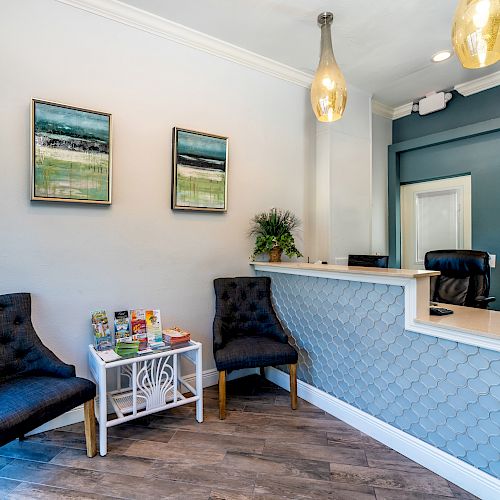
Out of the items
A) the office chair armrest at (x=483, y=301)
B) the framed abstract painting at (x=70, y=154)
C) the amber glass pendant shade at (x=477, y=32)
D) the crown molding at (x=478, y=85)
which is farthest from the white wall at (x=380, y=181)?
the framed abstract painting at (x=70, y=154)

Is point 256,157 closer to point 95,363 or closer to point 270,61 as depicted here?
point 270,61

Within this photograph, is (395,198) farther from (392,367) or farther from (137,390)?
(137,390)

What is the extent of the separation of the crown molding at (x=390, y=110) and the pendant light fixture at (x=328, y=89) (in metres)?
2.19

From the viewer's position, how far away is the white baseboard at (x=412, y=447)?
1.62m

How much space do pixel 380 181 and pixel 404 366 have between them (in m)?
3.13

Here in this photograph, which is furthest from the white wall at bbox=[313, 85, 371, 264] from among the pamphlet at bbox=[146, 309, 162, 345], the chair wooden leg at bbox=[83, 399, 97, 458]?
the chair wooden leg at bbox=[83, 399, 97, 458]

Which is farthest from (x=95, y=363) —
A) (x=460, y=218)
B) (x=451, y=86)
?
(x=451, y=86)

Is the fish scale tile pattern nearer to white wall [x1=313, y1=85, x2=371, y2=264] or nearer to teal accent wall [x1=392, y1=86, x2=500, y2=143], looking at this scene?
white wall [x1=313, y1=85, x2=371, y2=264]

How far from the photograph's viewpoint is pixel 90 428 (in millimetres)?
1918

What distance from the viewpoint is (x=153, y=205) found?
2609 mm

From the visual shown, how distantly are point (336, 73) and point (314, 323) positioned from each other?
1.84 m

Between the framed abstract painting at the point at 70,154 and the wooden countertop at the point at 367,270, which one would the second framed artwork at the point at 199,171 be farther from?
the wooden countertop at the point at 367,270

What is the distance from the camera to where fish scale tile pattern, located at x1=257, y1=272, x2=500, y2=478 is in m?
1.63

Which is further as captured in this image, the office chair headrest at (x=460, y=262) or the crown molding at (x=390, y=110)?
the crown molding at (x=390, y=110)
